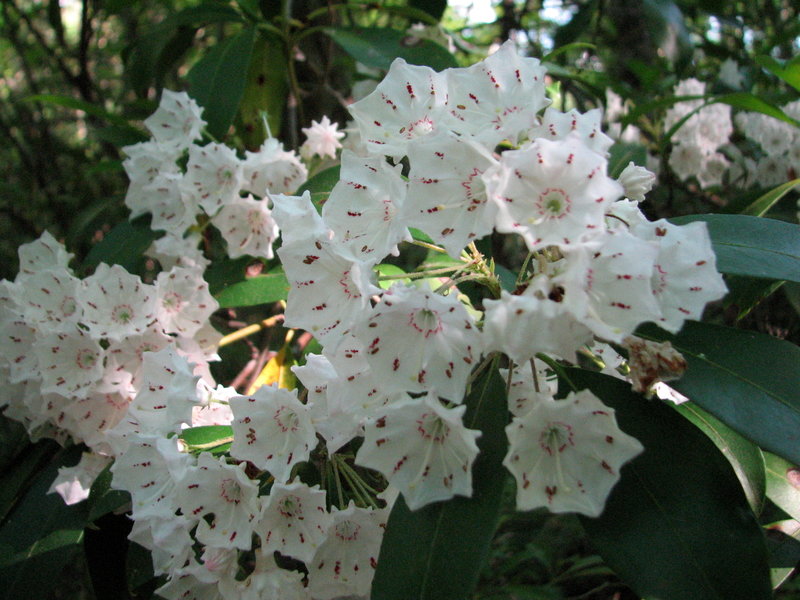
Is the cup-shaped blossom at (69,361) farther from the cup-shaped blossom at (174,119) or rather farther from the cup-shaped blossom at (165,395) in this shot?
the cup-shaped blossom at (174,119)

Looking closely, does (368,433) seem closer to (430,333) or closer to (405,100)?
Answer: (430,333)

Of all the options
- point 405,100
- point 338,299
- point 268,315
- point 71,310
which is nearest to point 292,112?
point 268,315

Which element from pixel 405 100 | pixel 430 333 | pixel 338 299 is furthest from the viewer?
pixel 405 100

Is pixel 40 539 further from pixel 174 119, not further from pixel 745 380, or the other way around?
pixel 745 380

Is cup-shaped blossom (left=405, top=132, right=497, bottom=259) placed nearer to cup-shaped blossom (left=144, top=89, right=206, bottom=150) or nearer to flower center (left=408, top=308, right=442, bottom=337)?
flower center (left=408, top=308, right=442, bottom=337)

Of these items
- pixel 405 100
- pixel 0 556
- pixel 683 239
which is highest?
pixel 405 100

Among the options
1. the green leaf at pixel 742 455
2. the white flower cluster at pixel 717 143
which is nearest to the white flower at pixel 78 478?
the green leaf at pixel 742 455

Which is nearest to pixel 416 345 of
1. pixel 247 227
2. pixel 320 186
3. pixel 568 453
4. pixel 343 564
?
pixel 568 453
